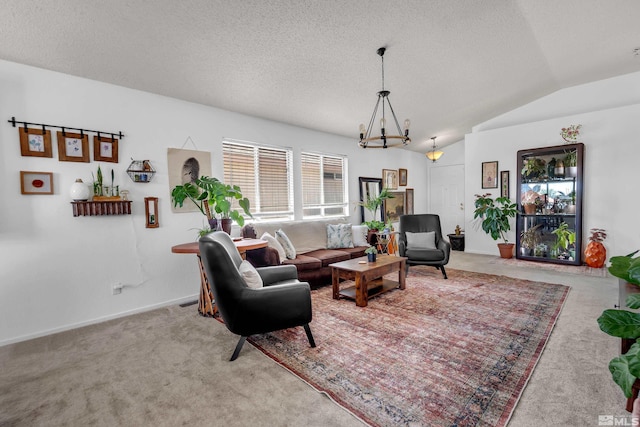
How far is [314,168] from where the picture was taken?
17.5ft

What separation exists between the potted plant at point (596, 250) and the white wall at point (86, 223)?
236 inches

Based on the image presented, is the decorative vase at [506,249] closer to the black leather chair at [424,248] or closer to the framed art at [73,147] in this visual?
the black leather chair at [424,248]

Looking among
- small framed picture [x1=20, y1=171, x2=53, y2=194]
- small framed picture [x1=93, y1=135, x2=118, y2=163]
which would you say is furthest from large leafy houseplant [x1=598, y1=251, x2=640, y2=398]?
small framed picture [x1=20, y1=171, x2=53, y2=194]

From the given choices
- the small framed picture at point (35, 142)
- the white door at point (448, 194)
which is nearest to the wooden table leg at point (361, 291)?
the small framed picture at point (35, 142)

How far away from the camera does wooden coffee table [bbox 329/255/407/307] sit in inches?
127

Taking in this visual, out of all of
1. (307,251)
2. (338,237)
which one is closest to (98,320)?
(307,251)

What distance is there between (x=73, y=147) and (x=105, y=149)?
26cm

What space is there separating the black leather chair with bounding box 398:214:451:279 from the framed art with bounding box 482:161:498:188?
211 centimetres

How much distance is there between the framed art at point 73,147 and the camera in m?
2.84

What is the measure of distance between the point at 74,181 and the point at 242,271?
2116 mm

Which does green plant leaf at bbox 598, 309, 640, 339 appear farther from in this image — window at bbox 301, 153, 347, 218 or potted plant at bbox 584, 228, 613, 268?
potted plant at bbox 584, 228, 613, 268

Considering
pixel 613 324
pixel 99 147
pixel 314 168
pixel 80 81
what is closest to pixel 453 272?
pixel 314 168

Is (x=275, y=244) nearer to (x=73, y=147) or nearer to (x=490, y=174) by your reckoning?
(x=73, y=147)

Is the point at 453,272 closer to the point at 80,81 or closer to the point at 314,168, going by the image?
the point at 314,168
